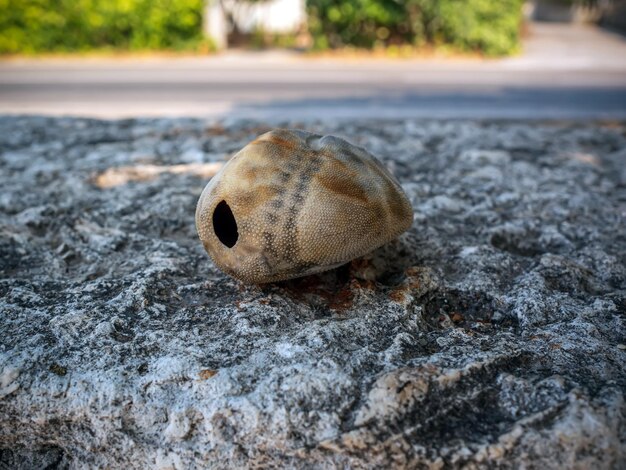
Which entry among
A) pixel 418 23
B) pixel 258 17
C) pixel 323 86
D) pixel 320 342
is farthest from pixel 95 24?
pixel 320 342

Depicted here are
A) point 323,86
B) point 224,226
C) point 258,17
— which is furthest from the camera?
point 258,17

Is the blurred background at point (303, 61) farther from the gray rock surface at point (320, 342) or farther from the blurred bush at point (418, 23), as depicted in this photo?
the gray rock surface at point (320, 342)

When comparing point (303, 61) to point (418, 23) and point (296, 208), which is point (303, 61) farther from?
point (296, 208)

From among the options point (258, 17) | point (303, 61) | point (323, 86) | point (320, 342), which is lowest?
point (323, 86)

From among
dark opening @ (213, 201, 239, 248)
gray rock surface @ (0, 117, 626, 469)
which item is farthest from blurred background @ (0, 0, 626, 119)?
dark opening @ (213, 201, 239, 248)

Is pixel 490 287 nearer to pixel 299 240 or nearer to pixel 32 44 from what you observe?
pixel 299 240

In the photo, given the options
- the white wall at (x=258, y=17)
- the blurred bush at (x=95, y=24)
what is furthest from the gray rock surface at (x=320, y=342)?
the white wall at (x=258, y=17)

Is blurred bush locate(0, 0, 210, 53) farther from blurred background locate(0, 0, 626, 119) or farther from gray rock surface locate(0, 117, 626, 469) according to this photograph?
gray rock surface locate(0, 117, 626, 469)
